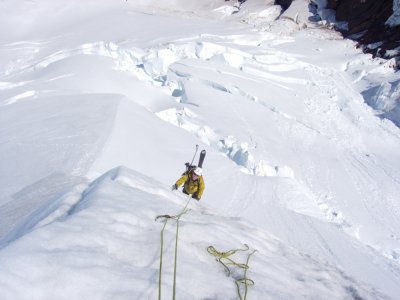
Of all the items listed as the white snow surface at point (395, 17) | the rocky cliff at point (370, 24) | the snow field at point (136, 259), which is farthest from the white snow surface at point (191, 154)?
the white snow surface at point (395, 17)

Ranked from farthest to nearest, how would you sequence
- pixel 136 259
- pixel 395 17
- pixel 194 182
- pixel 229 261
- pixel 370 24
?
pixel 370 24, pixel 395 17, pixel 194 182, pixel 229 261, pixel 136 259

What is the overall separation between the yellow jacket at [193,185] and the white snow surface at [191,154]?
94 centimetres

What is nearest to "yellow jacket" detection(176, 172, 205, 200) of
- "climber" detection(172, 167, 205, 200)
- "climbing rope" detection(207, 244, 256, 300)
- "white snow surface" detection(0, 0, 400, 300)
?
"climber" detection(172, 167, 205, 200)

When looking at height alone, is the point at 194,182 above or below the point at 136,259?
below

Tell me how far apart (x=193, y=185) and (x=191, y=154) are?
121 inches

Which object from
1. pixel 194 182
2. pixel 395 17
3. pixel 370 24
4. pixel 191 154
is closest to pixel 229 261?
pixel 194 182

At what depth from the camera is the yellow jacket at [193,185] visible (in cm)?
566

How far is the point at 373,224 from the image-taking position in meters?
8.28

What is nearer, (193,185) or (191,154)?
(193,185)

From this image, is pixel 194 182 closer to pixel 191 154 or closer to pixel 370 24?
pixel 191 154

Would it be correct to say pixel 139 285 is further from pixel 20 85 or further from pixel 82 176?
pixel 20 85

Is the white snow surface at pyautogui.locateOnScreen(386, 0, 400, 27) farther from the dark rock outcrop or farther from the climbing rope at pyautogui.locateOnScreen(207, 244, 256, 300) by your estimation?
the climbing rope at pyautogui.locateOnScreen(207, 244, 256, 300)

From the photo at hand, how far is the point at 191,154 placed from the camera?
8.77 m

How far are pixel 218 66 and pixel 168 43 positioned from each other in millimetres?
2812
